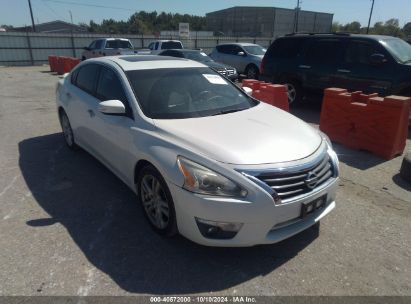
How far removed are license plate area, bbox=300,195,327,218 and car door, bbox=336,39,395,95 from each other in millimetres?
5311

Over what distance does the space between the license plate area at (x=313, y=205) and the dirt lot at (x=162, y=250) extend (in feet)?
1.44

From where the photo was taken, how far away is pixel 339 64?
7953 millimetres

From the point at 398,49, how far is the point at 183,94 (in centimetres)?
613

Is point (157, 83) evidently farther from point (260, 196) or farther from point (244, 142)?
point (260, 196)

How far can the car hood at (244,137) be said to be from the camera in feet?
8.92

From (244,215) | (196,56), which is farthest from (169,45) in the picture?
(244,215)

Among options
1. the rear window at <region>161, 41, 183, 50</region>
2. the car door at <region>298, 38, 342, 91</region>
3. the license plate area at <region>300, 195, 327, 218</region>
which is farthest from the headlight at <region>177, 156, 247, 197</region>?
the rear window at <region>161, 41, 183, 50</region>

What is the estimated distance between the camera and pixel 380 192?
4.21 metres

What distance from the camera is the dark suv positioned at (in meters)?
7.02

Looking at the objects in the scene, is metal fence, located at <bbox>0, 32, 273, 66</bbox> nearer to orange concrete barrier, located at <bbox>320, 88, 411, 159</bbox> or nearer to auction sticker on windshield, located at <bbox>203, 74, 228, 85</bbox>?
orange concrete barrier, located at <bbox>320, 88, 411, 159</bbox>

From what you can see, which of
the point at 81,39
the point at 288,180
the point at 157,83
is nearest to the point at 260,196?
the point at 288,180

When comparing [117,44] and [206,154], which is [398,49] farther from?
[117,44]

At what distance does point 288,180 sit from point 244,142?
0.53 metres

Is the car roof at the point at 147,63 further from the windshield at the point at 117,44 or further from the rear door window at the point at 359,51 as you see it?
the windshield at the point at 117,44
